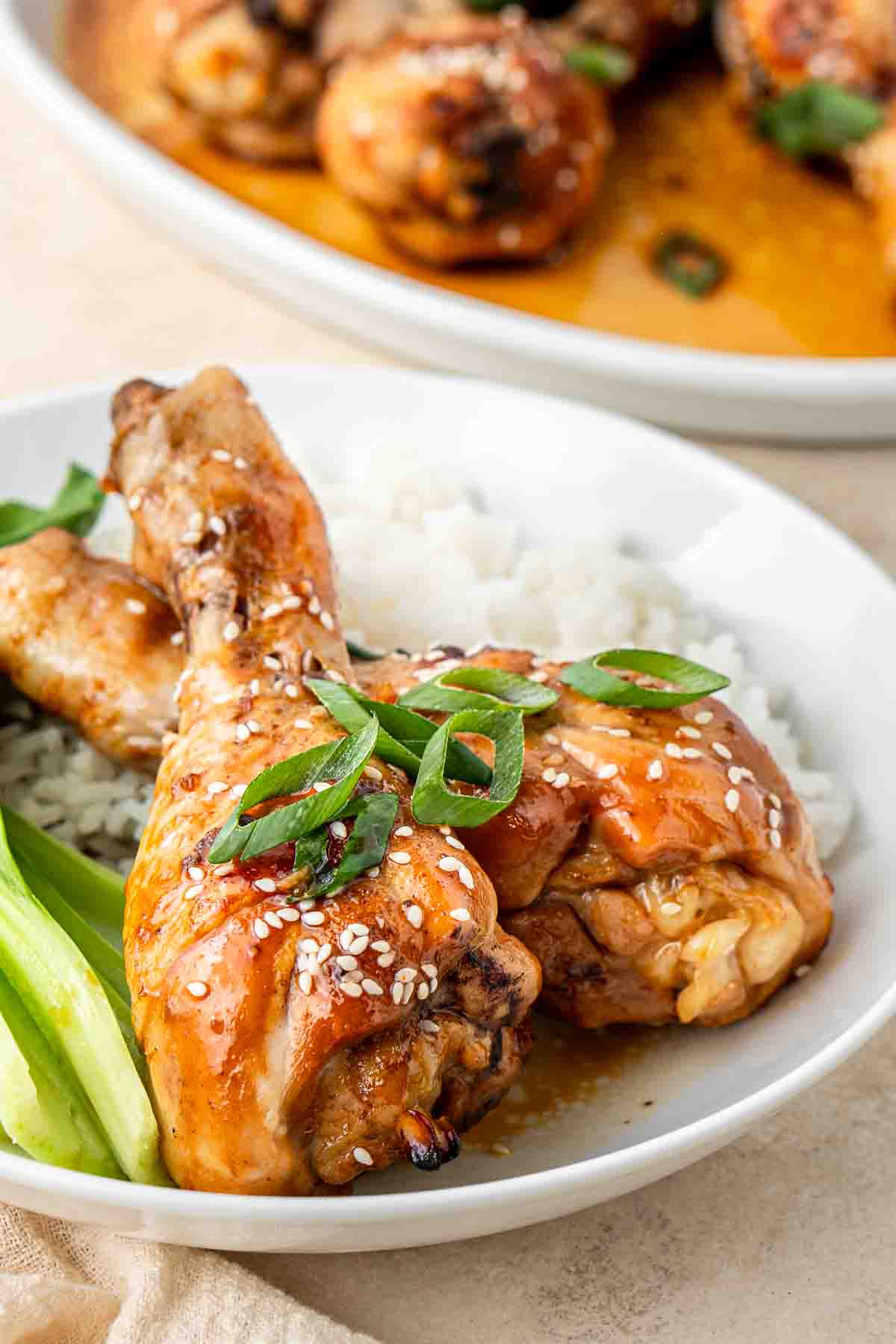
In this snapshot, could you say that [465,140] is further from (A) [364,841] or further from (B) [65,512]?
(A) [364,841]

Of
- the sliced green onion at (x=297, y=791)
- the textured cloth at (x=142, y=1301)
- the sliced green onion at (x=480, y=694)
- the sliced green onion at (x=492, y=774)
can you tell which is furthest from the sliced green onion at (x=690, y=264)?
the textured cloth at (x=142, y=1301)

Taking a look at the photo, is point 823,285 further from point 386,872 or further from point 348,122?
point 386,872

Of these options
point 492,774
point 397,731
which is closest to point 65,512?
point 397,731

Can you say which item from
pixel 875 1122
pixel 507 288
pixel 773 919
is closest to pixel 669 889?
pixel 773 919

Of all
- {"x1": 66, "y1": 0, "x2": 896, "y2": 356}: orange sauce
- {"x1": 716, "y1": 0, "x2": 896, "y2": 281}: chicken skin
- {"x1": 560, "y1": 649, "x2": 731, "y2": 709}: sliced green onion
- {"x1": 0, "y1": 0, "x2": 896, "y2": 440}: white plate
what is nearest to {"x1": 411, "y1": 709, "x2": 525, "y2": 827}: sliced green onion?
{"x1": 560, "y1": 649, "x2": 731, "y2": 709}: sliced green onion

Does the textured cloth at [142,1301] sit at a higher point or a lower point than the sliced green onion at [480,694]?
lower

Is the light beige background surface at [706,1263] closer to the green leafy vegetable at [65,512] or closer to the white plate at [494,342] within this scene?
the green leafy vegetable at [65,512]
